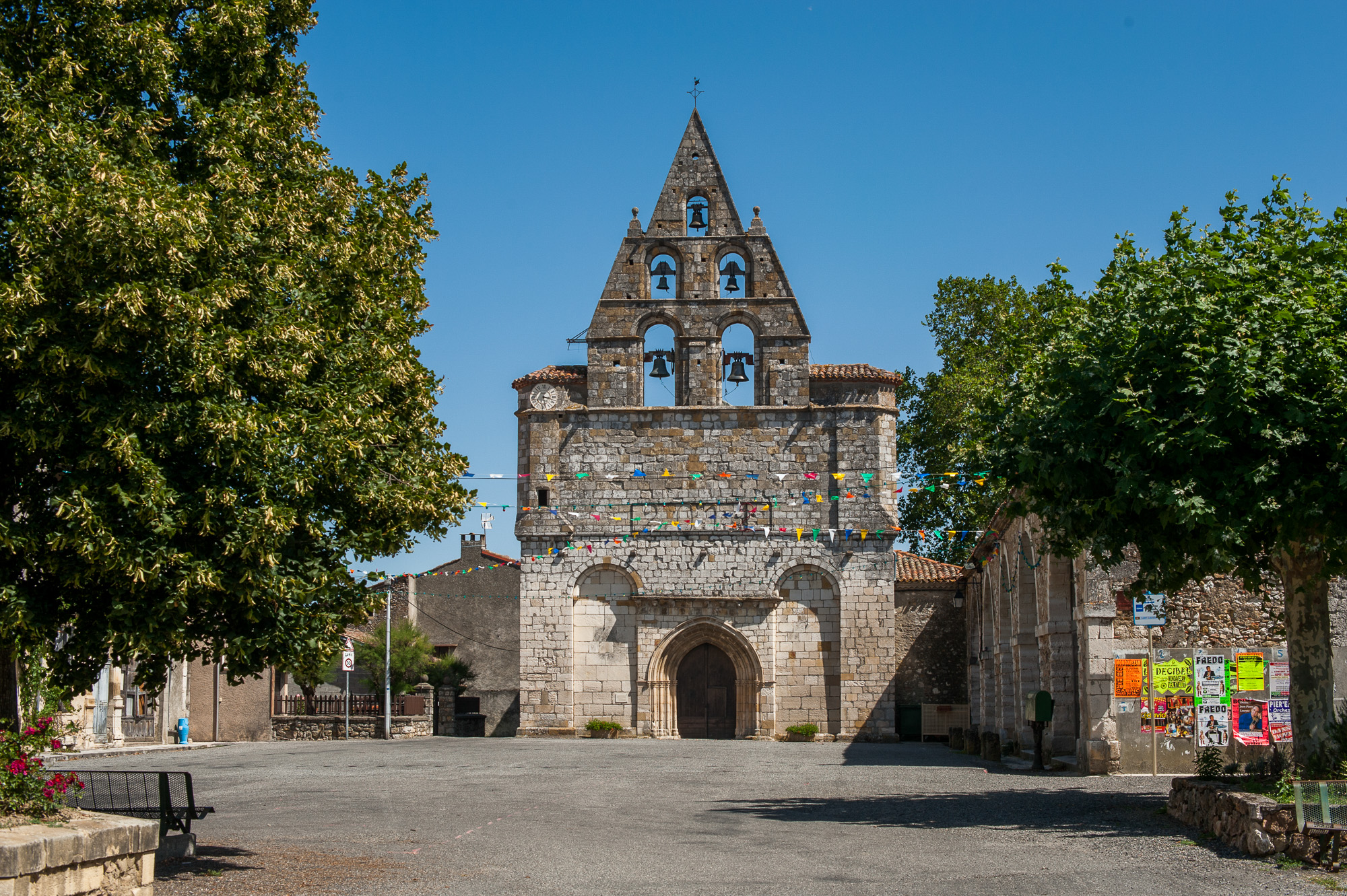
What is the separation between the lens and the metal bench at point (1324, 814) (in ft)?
30.2

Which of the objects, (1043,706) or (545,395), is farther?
(545,395)

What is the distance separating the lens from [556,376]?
3284 cm

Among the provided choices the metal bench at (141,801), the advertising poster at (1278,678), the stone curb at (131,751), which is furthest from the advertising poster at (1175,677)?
the stone curb at (131,751)

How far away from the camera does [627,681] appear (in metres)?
31.8

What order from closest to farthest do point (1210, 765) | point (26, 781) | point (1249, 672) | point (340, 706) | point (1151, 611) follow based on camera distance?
point (26, 781) < point (1210, 765) < point (1249, 672) < point (1151, 611) < point (340, 706)

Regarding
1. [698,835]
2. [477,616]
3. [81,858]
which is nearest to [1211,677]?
[698,835]

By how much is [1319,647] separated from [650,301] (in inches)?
911

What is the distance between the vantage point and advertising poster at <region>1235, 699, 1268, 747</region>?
15703mm

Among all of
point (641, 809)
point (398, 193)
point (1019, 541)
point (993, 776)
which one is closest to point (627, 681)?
point (1019, 541)

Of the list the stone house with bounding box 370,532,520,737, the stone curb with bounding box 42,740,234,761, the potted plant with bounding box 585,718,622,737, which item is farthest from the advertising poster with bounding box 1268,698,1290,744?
the stone house with bounding box 370,532,520,737

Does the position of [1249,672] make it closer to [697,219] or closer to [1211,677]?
[1211,677]

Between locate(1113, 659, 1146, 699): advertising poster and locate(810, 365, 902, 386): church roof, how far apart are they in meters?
15.8

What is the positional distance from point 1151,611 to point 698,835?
8.06 m

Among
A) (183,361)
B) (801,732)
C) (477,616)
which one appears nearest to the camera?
(183,361)
